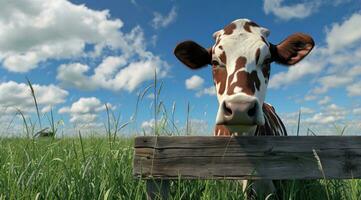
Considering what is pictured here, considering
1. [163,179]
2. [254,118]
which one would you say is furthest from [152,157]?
[254,118]

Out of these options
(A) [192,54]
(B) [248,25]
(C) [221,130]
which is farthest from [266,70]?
(A) [192,54]

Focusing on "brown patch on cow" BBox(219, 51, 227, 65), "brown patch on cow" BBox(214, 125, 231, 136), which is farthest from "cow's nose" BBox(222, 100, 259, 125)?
"brown patch on cow" BBox(214, 125, 231, 136)

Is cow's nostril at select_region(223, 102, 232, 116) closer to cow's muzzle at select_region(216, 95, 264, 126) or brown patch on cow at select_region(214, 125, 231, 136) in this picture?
cow's muzzle at select_region(216, 95, 264, 126)

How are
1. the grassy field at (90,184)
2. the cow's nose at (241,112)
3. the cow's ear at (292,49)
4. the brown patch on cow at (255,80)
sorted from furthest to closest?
1. the cow's ear at (292,49)
2. the brown patch on cow at (255,80)
3. the cow's nose at (241,112)
4. the grassy field at (90,184)

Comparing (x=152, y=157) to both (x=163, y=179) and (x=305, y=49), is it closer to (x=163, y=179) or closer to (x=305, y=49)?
(x=163, y=179)

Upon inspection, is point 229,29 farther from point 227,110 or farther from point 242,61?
point 227,110

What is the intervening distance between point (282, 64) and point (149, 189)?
236 centimetres

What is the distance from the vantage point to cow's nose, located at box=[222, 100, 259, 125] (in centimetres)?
336

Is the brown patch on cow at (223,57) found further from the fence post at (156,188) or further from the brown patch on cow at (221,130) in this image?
the fence post at (156,188)

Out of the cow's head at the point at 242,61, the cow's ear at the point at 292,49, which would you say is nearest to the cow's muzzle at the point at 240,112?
the cow's head at the point at 242,61

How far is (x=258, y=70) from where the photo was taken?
4109mm

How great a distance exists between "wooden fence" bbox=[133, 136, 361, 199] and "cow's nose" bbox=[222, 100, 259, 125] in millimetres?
241

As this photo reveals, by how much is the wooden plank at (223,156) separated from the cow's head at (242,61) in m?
0.30

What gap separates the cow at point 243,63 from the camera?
135 inches
